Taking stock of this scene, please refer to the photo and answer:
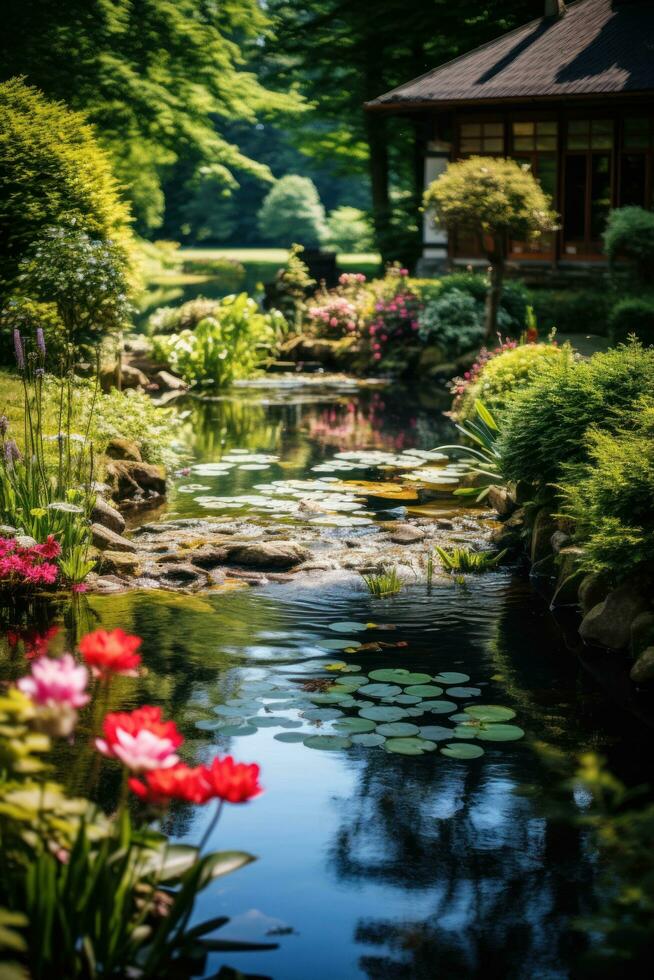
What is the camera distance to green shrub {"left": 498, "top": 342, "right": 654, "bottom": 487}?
28.7 ft

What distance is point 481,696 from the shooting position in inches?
244

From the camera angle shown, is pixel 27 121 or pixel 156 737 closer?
pixel 156 737

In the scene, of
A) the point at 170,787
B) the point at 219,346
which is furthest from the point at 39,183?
the point at 170,787

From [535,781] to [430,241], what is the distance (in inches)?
877

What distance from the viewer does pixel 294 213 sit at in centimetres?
6172

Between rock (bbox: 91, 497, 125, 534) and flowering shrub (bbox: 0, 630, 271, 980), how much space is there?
6.14 m

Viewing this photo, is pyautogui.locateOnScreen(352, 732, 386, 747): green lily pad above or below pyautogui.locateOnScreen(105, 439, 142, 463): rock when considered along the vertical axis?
below

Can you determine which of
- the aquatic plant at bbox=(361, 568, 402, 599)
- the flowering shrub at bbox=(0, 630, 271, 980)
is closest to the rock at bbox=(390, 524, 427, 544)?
the aquatic plant at bbox=(361, 568, 402, 599)

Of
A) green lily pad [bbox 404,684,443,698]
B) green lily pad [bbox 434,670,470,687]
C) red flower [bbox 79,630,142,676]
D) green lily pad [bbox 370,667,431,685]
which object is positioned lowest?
green lily pad [bbox 434,670,470,687]

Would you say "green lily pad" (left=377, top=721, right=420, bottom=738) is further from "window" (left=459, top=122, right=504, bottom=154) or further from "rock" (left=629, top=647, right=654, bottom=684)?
"window" (left=459, top=122, right=504, bottom=154)

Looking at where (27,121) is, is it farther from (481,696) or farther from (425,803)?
(425,803)

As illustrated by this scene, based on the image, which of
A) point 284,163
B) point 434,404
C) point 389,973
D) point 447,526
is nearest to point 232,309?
point 434,404

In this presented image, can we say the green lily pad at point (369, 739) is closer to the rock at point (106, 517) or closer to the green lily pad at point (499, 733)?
the green lily pad at point (499, 733)

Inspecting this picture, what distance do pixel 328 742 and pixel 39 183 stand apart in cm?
1154
